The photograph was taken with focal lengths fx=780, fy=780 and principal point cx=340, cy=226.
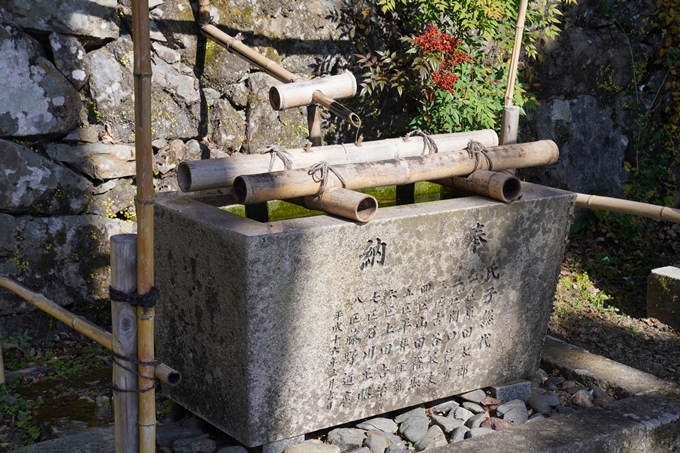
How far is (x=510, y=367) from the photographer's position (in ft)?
12.6

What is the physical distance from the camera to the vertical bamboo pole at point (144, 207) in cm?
230

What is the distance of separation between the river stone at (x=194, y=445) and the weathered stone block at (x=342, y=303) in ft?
0.35

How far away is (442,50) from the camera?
5.06 m

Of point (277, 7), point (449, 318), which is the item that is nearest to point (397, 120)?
point (277, 7)

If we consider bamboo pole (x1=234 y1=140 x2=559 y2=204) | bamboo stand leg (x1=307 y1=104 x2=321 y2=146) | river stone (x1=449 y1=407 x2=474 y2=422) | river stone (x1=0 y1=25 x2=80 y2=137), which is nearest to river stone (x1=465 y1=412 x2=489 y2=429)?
river stone (x1=449 y1=407 x2=474 y2=422)

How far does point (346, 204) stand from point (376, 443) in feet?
3.37

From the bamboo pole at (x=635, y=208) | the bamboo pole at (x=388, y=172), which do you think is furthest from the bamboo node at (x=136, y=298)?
the bamboo pole at (x=635, y=208)

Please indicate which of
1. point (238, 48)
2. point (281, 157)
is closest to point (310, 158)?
point (281, 157)

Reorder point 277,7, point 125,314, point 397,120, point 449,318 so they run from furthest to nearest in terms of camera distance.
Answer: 1. point 397,120
2. point 277,7
3. point 449,318
4. point 125,314

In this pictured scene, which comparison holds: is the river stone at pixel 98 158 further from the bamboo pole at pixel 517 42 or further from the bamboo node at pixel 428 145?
the bamboo pole at pixel 517 42

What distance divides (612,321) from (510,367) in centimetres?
165

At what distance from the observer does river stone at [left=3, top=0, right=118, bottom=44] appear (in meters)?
4.03

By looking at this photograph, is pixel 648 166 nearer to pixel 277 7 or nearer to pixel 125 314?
pixel 277 7

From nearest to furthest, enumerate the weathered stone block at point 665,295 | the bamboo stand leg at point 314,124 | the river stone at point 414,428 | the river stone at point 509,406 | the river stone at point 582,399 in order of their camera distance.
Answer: the river stone at point 414,428 < the river stone at point 509,406 < the river stone at point 582,399 < the bamboo stand leg at point 314,124 < the weathered stone block at point 665,295
